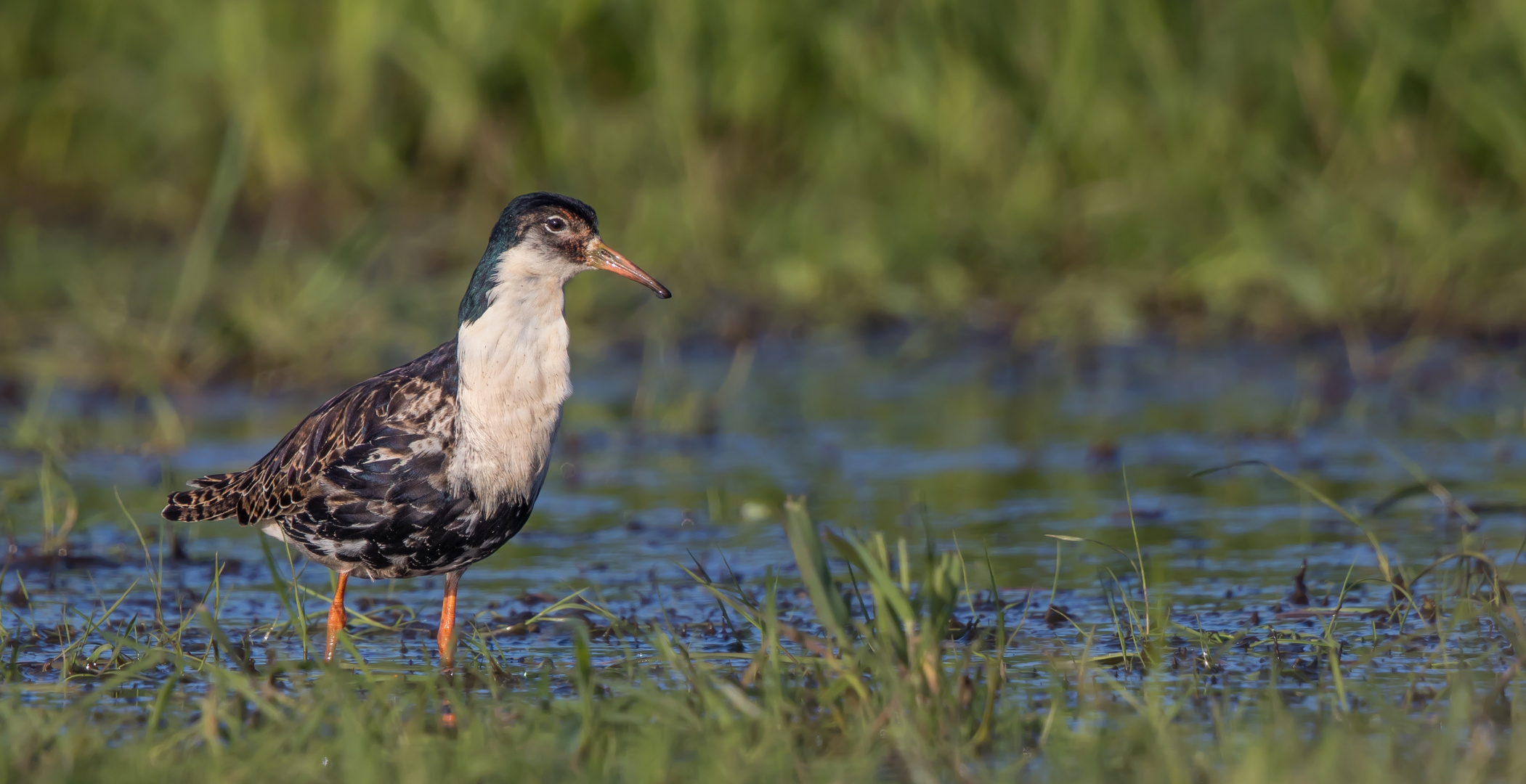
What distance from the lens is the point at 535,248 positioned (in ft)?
18.3

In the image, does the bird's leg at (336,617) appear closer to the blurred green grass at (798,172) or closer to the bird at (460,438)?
the bird at (460,438)

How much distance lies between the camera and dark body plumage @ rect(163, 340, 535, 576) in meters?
5.40

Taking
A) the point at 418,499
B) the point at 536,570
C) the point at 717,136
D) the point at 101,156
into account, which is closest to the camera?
the point at 418,499

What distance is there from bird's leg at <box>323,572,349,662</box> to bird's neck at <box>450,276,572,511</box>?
602mm

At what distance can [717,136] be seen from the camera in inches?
471

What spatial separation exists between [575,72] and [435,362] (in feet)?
21.9

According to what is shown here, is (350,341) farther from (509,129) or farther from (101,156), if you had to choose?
(101,156)

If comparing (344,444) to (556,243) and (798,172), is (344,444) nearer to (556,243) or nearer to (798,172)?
(556,243)

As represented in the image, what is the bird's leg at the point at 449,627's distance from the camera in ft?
18.0

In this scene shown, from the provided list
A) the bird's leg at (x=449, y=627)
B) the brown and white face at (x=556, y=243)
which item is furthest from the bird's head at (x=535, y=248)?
the bird's leg at (x=449, y=627)

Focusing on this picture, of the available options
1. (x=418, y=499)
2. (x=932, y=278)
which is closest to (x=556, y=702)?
(x=418, y=499)

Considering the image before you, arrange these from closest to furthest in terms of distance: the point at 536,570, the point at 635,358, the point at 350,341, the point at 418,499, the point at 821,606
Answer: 1. the point at 821,606
2. the point at 418,499
3. the point at 536,570
4. the point at 350,341
5. the point at 635,358

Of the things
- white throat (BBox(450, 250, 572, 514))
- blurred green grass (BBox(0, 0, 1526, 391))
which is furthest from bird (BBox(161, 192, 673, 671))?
blurred green grass (BBox(0, 0, 1526, 391))

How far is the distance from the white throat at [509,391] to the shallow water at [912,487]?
52 centimetres
